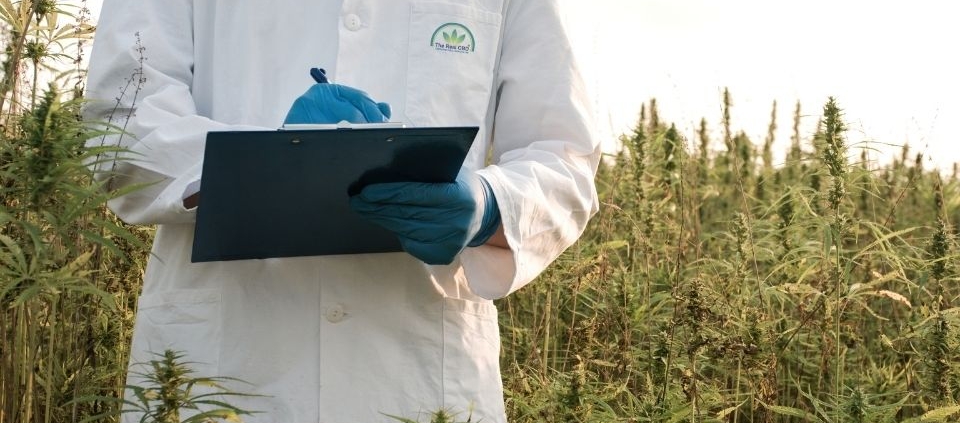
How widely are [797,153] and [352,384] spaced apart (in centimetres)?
413

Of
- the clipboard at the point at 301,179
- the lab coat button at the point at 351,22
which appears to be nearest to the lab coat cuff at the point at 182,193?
the clipboard at the point at 301,179

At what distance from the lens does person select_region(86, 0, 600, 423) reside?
2043 mm

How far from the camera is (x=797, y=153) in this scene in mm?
5719

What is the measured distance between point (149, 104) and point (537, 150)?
0.74 metres

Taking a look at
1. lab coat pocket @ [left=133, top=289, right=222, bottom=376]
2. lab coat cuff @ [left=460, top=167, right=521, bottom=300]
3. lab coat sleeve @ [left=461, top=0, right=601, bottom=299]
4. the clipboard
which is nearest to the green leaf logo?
lab coat sleeve @ [left=461, top=0, right=601, bottom=299]

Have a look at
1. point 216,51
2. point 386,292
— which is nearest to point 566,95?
point 386,292

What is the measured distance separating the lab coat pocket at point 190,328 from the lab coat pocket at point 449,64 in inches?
20.8

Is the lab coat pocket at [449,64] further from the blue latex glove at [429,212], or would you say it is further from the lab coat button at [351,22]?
the blue latex glove at [429,212]

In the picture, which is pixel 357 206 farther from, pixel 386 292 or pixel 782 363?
pixel 782 363

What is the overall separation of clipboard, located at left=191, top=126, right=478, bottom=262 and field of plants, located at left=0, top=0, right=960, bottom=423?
0.56 feet

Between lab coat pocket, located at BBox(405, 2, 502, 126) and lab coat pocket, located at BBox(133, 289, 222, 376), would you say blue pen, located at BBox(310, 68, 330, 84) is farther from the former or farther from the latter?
lab coat pocket, located at BBox(133, 289, 222, 376)

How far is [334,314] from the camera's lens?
2080 mm

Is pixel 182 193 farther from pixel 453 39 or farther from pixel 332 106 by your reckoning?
pixel 453 39

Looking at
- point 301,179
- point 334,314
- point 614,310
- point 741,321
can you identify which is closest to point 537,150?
point 334,314
